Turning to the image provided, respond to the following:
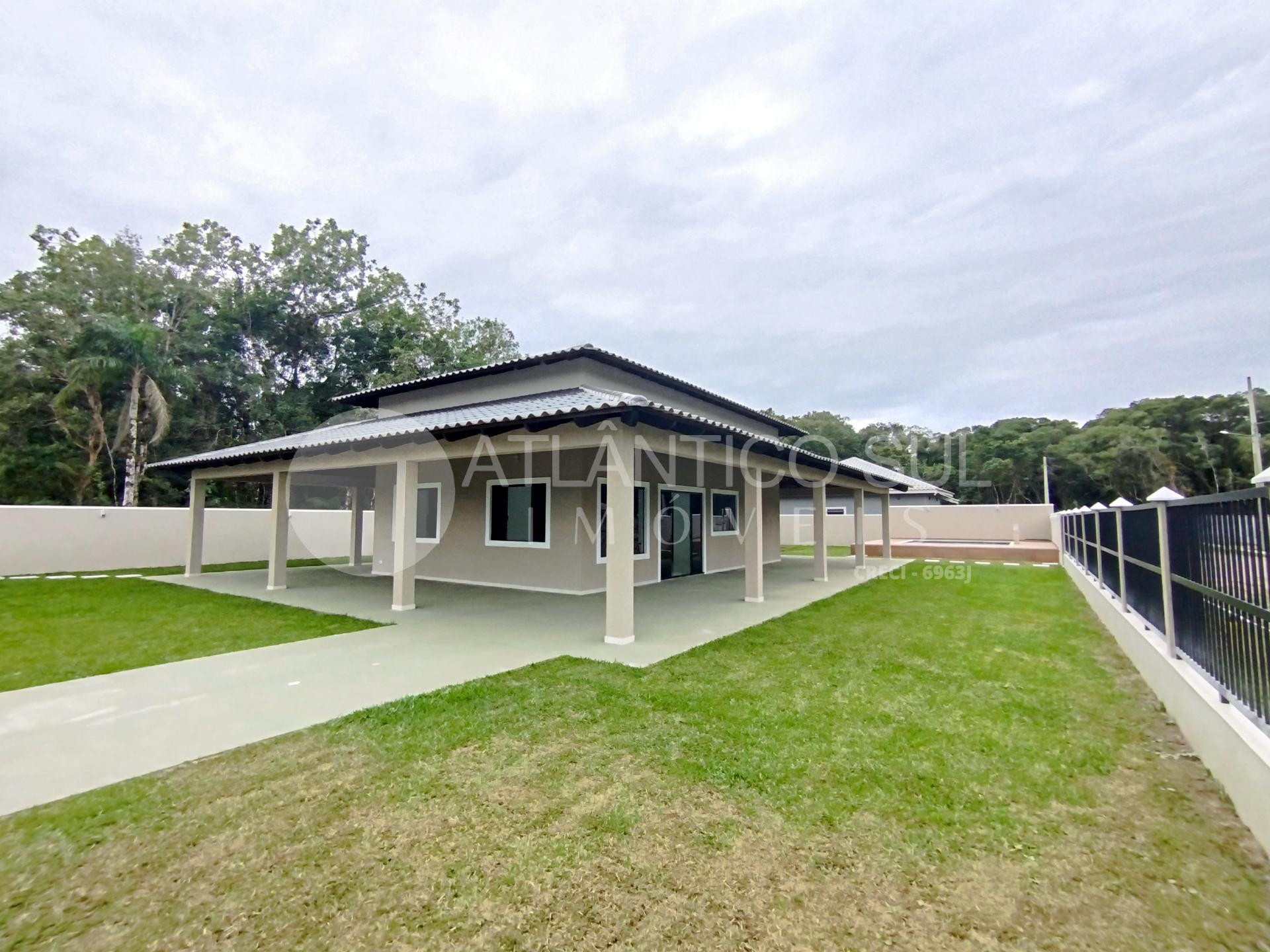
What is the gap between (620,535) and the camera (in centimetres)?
632

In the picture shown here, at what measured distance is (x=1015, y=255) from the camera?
16.8 m

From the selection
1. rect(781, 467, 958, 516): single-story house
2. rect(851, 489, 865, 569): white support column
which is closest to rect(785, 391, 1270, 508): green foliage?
rect(781, 467, 958, 516): single-story house

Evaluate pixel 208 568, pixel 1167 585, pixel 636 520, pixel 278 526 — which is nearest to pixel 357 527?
pixel 208 568

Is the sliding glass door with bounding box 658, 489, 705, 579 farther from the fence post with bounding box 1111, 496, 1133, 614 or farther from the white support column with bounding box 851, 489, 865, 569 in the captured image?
the fence post with bounding box 1111, 496, 1133, 614

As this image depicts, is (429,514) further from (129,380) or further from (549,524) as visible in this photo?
(129,380)

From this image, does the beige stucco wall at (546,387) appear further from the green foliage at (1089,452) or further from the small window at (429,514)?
the green foliage at (1089,452)

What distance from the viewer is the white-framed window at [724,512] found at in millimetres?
13820

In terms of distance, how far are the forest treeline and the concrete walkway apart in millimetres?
7925

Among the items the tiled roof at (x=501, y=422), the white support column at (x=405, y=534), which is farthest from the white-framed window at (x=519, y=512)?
the white support column at (x=405, y=534)

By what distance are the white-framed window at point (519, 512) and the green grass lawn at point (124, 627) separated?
3450 millimetres

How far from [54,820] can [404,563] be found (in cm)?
588

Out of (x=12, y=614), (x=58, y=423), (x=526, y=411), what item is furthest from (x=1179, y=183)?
(x=58, y=423)

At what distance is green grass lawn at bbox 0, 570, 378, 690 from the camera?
566 cm

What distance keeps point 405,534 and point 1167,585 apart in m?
8.37
